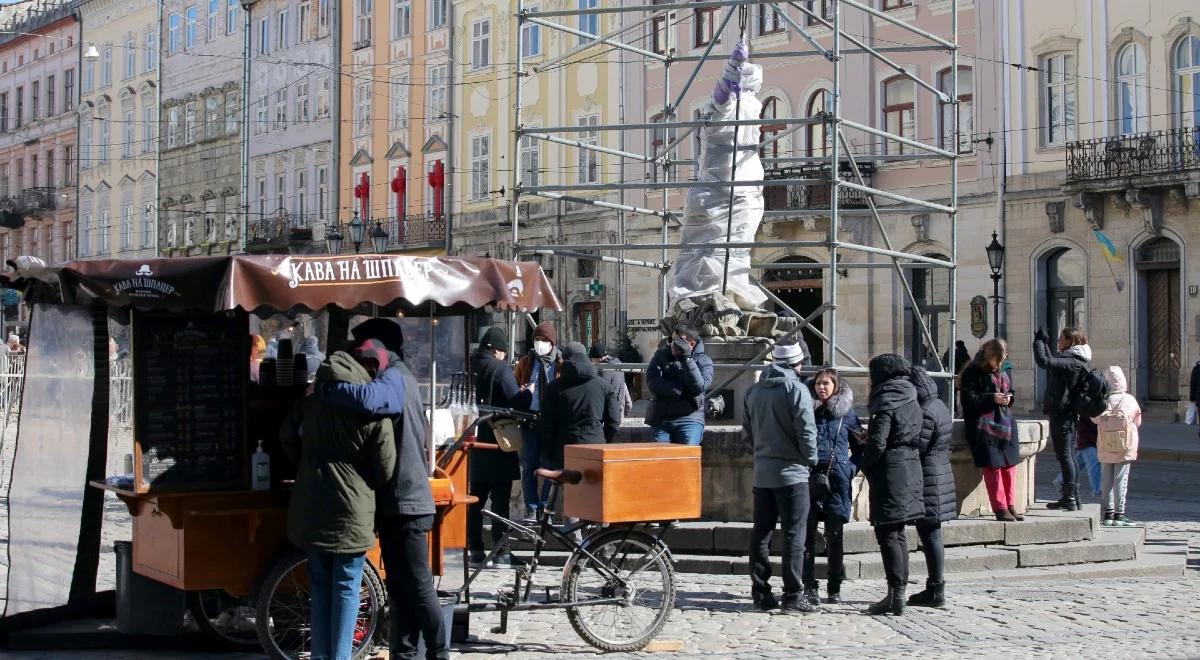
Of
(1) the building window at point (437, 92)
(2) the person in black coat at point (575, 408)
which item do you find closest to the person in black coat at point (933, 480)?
(2) the person in black coat at point (575, 408)

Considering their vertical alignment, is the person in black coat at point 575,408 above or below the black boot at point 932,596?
above

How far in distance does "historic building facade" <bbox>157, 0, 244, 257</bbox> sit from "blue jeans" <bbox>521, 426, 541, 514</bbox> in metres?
44.1

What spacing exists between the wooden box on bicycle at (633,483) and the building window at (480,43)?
36.8m

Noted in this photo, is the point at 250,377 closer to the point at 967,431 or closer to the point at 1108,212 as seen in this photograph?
the point at 967,431

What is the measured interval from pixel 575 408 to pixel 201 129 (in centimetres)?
4959

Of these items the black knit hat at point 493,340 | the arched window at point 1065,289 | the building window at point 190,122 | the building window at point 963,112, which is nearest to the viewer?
the black knit hat at point 493,340

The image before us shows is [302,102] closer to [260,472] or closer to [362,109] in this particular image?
[362,109]

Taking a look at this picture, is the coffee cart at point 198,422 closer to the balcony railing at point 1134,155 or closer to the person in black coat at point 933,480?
the person in black coat at point 933,480

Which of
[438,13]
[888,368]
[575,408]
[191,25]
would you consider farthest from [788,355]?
[191,25]

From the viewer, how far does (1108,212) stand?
3183cm

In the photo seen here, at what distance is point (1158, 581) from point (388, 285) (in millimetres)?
6583

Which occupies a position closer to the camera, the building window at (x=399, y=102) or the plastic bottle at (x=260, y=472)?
the plastic bottle at (x=260, y=472)

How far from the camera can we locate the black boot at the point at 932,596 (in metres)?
10.8

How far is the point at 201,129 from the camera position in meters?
59.0
